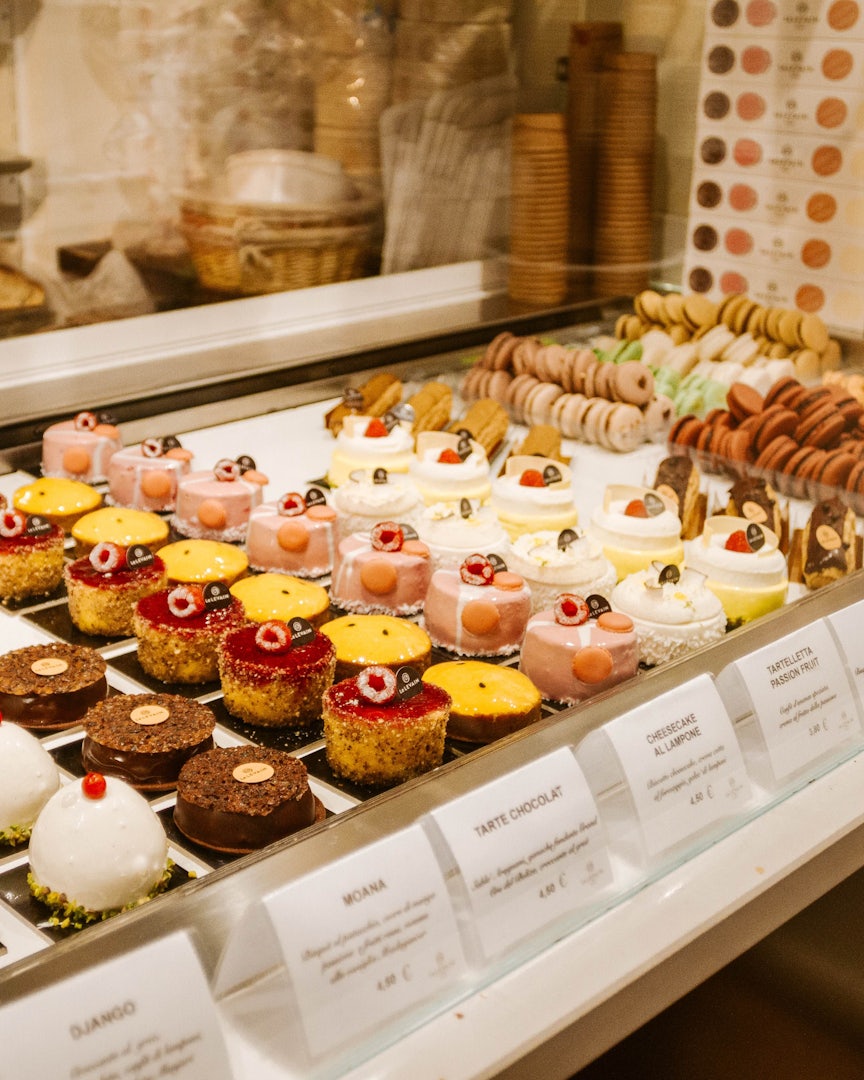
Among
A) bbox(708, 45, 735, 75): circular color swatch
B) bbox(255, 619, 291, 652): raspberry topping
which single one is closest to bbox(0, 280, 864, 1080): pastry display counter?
bbox(255, 619, 291, 652): raspberry topping

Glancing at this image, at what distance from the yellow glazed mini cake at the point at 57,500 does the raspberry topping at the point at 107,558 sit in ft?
1.19

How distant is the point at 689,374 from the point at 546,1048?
8.52ft

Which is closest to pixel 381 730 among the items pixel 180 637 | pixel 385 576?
pixel 180 637

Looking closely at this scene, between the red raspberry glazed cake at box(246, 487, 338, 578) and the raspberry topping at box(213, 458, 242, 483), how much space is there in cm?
14

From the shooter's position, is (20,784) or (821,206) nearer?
(20,784)

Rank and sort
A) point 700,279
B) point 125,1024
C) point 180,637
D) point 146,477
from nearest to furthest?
point 125,1024
point 180,637
point 146,477
point 700,279

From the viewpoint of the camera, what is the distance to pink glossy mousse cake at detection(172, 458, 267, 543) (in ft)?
8.70

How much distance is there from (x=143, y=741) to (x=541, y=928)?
67cm

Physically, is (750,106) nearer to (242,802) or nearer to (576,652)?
(576,652)

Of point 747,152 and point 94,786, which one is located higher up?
point 747,152

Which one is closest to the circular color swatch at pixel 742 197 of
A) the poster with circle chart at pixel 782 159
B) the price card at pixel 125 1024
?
the poster with circle chart at pixel 782 159

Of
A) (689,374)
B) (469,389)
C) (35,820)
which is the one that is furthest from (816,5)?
(35,820)

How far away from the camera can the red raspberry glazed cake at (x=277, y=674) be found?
2.00 m

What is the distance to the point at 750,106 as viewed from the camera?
3762mm
